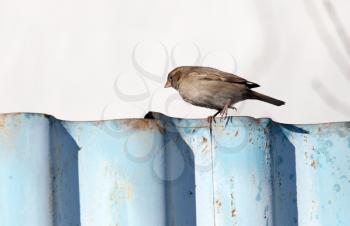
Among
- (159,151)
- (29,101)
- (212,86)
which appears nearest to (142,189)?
(159,151)

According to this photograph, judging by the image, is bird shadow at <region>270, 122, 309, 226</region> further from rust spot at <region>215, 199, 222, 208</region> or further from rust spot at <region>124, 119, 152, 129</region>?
rust spot at <region>124, 119, 152, 129</region>

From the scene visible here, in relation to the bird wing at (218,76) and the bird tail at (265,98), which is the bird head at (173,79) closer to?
the bird wing at (218,76)

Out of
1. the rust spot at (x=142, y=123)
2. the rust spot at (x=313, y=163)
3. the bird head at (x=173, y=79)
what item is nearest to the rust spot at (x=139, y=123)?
the rust spot at (x=142, y=123)

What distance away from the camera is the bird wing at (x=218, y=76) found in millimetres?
3872

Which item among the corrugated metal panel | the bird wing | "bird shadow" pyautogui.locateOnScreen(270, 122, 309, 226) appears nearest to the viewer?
the corrugated metal panel

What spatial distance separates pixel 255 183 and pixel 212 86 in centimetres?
208

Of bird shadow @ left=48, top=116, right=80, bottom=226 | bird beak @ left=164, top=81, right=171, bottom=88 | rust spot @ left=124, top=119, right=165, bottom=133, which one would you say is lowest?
bird shadow @ left=48, top=116, right=80, bottom=226

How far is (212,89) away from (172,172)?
2.09 metres

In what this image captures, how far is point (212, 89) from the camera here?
405 centimetres

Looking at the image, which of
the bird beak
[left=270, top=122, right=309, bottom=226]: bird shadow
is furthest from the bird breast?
[left=270, top=122, right=309, bottom=226]: bird shadow

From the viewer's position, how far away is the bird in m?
3.99

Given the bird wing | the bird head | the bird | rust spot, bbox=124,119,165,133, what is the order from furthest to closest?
1. the bird head
2. the bird
3. the bird wing
4. rust spot, bbox=124,119,165,133

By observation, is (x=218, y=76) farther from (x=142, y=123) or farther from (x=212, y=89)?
(x=142, y=123)

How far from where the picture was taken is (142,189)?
75.8 inches
